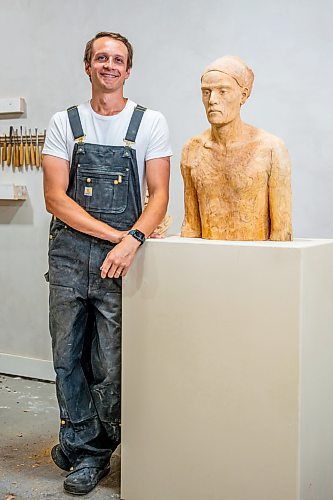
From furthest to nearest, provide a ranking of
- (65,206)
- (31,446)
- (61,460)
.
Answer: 1. (31,446)
2. (61,460)
3. (65,206)

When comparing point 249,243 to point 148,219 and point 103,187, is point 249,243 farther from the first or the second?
point 103,187

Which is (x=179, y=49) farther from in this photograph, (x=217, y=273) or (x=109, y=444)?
(x=109, y=444)

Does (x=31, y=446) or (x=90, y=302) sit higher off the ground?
(x=90, y=302)

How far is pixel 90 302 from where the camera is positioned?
2740mm

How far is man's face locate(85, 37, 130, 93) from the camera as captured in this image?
258 centimetres

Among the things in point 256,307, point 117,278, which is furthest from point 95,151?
point 256,307

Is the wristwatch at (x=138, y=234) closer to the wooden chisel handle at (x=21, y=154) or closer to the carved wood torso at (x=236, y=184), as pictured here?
the carved wood torso at (x=236, y=184)

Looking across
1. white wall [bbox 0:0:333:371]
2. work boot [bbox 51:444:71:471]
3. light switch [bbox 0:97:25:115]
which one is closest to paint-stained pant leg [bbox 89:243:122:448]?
work boot [bbox 51:444:71:471]

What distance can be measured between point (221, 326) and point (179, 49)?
1969mm

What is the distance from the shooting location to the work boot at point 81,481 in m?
2.71

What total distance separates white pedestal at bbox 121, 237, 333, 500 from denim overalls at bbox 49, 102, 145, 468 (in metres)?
0.13

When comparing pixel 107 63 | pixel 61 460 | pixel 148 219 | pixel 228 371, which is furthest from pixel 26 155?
pixel 228 371

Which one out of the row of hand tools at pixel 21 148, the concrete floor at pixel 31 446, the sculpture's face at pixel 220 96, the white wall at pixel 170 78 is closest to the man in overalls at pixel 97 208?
the concrete floor at pixel 31 446

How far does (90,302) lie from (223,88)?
995mm
